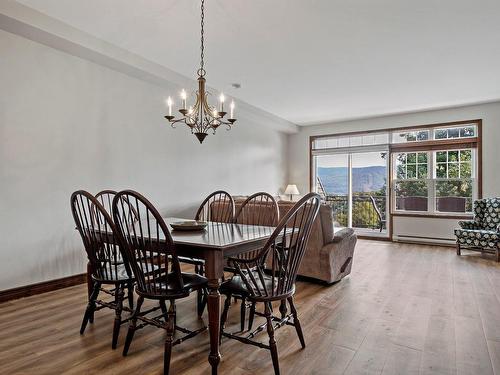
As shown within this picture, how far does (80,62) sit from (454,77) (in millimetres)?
4983

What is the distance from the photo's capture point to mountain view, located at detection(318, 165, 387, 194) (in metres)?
7.06

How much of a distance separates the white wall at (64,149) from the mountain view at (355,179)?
3.94 m

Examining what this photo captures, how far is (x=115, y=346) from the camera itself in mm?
2096

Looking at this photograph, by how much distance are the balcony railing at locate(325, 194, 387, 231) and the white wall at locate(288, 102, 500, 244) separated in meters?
0.46

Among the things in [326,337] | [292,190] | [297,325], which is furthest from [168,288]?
[292,190]

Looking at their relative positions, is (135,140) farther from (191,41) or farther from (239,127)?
(239,127)

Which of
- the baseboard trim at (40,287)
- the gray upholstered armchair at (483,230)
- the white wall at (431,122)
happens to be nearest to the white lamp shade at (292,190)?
the white wall at (431,122)

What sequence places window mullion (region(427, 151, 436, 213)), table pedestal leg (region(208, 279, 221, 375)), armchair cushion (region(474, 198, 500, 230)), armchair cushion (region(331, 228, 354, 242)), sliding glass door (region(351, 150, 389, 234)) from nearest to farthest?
table pedestal leg (region(208, 279, 221, 375)) < armchair cushion (region(331, 228, 354, 242)) < armchair cushion (region(474, 198, 500, 230)) < window mullion (region(427, 151, 436, 213)) < sliding glass door (region(351, 150, 389, 234))

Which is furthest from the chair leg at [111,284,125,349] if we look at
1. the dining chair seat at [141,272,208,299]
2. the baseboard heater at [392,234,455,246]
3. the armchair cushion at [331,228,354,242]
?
the baseboard heater at [392,234,455,246]

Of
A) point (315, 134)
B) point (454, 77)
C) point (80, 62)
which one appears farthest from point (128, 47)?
point (315, 134)

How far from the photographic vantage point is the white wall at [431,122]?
19.0 feet

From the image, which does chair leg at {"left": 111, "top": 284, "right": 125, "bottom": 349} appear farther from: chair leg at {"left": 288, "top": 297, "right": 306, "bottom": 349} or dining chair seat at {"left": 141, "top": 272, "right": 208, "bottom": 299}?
chair leg at {"left": 288, "top": 297, "right": 306, "bottom": 349}

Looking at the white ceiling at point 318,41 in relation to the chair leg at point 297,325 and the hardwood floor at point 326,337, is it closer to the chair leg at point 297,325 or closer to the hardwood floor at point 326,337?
the chair leg at point 297,325

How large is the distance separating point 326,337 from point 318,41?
2.97 meters
